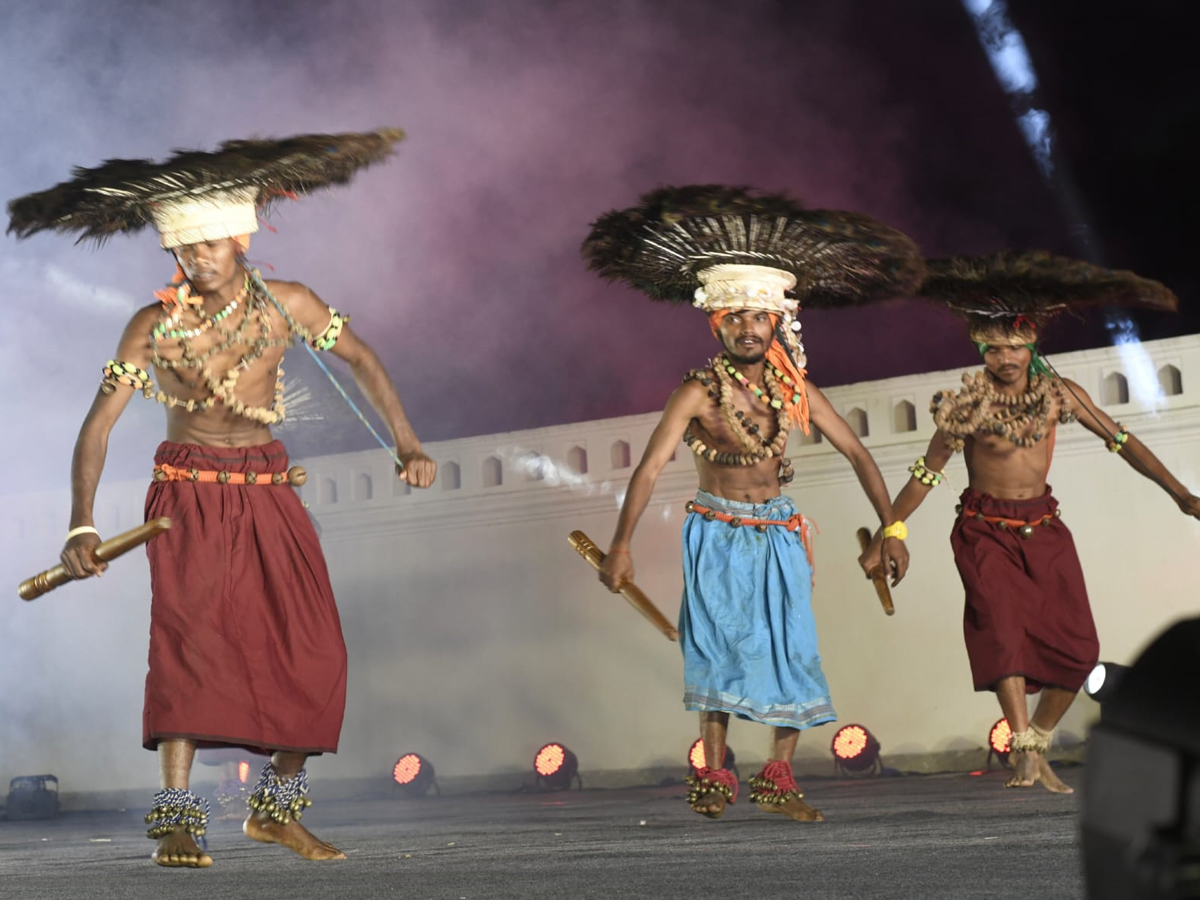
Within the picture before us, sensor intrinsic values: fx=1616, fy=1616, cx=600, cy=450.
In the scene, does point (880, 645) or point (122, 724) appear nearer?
point (880, 645)

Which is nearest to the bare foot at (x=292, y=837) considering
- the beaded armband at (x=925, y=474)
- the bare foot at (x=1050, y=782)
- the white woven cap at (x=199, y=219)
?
the white woven cap at (x=199, y=219)

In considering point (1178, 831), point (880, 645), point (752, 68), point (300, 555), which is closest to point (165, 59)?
point (752, 68)

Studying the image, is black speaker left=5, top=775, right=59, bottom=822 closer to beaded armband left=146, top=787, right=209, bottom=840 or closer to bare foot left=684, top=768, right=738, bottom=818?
bare foot left=684, top=768, right=738, bottom=818

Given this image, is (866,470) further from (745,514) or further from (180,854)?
(180,854)

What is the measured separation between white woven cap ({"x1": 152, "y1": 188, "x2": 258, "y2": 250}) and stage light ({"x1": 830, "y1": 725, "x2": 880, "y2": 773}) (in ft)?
14.0

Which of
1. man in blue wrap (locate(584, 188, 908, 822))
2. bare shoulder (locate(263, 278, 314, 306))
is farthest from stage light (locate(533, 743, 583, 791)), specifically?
bare shoulder (locate(263, 278, 314, 306))

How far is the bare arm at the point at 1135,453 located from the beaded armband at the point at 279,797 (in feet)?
10.5

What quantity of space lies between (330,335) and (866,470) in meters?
1.83

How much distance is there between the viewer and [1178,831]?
0.81 metres

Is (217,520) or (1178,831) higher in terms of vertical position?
(217,520)

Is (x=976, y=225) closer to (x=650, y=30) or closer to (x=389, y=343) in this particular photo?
(x=650, y=30)

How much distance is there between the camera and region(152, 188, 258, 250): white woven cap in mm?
4117

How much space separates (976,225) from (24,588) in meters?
5.92

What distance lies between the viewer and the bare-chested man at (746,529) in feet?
15.8
